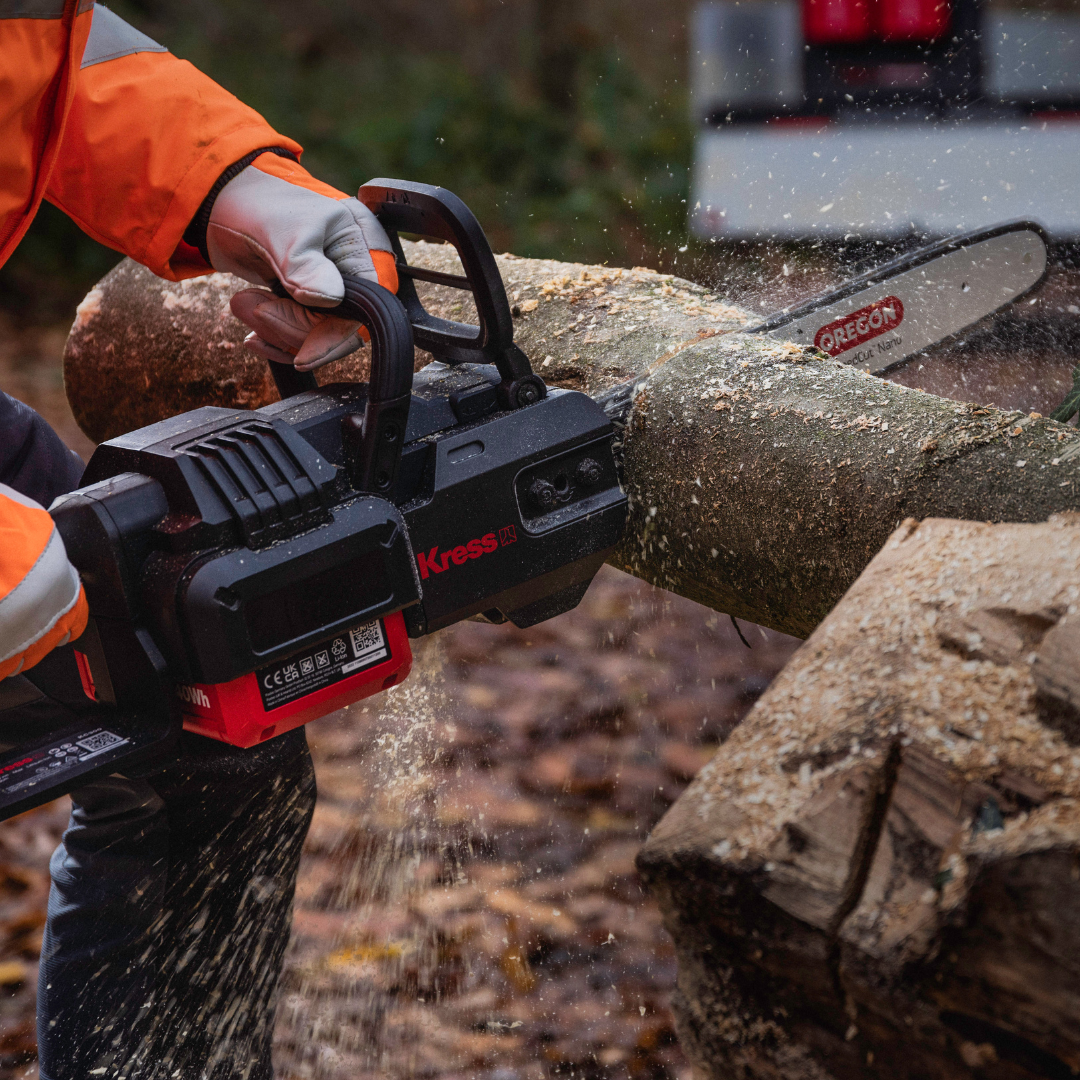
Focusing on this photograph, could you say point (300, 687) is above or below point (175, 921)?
above

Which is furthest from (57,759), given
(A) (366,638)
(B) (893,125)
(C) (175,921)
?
(B) (893,125)

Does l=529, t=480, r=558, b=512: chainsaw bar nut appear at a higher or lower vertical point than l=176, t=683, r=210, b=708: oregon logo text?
higher

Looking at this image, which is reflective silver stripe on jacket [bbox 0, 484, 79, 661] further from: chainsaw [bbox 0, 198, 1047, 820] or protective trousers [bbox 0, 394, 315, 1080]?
protective trousers [bbox 0, 394, 315, 1080]

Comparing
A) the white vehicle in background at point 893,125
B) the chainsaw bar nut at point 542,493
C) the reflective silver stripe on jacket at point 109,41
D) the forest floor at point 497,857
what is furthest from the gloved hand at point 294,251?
the white vehicle in background at point 893,125

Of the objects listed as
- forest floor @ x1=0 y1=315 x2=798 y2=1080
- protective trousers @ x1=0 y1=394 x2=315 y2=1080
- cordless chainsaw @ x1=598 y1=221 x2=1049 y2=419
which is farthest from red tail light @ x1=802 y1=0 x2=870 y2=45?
protective trousers @ x1=0 y1=394 x2=315 y2=1080

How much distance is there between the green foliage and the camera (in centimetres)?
670

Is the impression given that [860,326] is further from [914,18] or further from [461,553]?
[914,18]

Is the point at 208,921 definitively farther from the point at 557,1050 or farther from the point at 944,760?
the point at 944,760

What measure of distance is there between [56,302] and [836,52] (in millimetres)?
5174

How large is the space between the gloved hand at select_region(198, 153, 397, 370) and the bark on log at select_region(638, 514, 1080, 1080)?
0.89 meters

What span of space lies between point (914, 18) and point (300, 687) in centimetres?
327

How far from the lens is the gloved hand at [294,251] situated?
156 centimetres

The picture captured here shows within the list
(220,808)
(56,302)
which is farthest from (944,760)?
(56,302)

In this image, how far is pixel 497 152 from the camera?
22.6 ft
